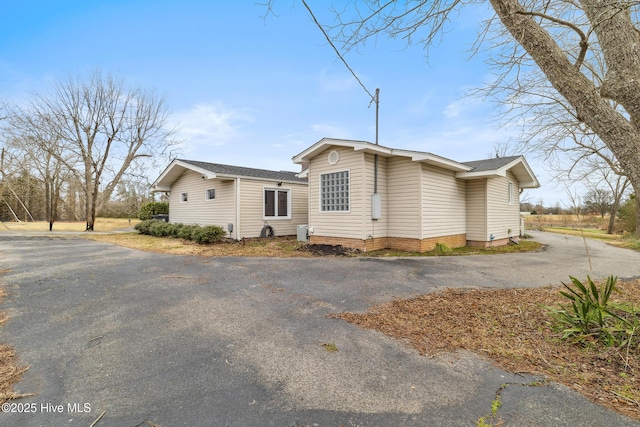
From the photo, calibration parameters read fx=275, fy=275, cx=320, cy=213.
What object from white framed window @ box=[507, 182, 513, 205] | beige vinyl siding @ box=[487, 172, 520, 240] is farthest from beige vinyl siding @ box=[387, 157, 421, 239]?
white framed window @ box=[507, 182, 513, 205]

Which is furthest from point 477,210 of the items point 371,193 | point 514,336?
point 514,336

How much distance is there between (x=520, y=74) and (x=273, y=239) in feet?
34.3

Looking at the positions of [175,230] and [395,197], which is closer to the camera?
[395,197]

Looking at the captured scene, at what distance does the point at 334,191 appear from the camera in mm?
9953

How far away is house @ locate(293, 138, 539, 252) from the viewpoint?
914 cm

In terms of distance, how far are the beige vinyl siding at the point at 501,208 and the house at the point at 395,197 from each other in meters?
0.08

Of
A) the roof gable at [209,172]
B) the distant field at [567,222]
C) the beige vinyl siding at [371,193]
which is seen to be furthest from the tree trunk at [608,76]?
the distant field at [567,222]

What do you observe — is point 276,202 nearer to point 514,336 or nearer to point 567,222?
point 514,336

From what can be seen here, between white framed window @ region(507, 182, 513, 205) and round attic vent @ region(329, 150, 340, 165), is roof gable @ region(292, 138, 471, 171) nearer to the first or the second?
round attic vent @ region(329, 150, 340, 165)

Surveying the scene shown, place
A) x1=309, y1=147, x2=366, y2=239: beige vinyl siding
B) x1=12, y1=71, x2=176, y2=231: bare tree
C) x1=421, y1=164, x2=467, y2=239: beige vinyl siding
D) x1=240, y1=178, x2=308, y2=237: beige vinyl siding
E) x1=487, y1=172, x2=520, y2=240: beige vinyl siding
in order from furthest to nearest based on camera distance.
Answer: x1=12, y1=71, x2=176, y2=231: bare tree, x1=240, y1=178, x2=308, y2=237: beige vinyl siding, x1=487, y1=172, x2=520, y2=240: beige vinyl siding, x1=421, y1=164, x2=467, y2=239: beige vinyl siding, x1=309, y1=147, x2=366, y2=239: beige vinyl siding

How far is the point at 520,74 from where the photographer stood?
4277 millimetres

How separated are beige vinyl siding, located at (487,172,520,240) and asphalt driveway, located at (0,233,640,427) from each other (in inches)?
254

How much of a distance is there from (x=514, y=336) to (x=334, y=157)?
25.3 feet

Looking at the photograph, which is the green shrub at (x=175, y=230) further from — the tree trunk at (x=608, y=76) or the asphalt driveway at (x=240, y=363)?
the tree trunk at (x=608, y=76)
